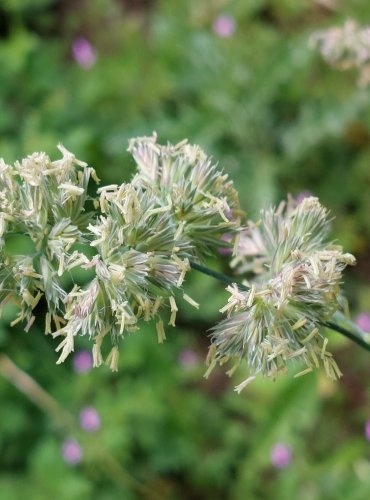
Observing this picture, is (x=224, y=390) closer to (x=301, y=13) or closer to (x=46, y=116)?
(x=46, y=116)

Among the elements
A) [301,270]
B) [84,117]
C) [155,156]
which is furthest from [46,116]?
[301,270]

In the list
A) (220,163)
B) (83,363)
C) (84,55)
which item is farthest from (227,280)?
(84,55)

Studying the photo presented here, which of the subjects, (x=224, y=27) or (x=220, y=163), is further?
(x=224, y=27)

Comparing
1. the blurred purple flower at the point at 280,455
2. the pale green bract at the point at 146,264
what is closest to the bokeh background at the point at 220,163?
the blurred purple flower at the point at 280,455

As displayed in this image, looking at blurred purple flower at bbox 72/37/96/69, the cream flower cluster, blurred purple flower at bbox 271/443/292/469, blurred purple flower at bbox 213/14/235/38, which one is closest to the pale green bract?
the cream flower cluster

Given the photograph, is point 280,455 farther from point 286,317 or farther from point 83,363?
point 286,317

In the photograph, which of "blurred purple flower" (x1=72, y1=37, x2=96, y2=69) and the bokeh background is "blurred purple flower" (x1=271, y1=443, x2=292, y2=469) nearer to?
the bokeh background
